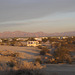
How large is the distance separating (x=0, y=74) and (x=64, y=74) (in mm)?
4236

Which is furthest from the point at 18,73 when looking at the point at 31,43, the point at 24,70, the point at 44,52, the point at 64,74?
the point at 31,43

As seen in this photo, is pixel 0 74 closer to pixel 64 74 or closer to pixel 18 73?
pixel 18 73

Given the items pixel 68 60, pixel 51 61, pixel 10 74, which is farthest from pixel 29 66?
pixel 68 60

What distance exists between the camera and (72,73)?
1012 cm

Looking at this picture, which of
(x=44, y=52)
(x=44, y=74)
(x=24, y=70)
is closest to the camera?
(x=44, y=74)

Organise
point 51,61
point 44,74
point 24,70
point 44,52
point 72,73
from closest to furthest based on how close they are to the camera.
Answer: point 44,74, point 24,70, point 72,73, point 51,61, point 44,52

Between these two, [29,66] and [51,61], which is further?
[51,61]

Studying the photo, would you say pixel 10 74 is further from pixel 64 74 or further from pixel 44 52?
pixel 44 52

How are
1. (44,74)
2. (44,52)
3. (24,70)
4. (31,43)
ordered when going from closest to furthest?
(44,74), (24,70), (44,52), (31,43)

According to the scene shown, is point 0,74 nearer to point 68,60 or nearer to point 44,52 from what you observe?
point 68,60

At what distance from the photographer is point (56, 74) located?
962cm

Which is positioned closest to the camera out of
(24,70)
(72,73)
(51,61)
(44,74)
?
(44,74)

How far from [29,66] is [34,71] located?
30.4 inches

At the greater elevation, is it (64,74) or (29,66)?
(29,66)
